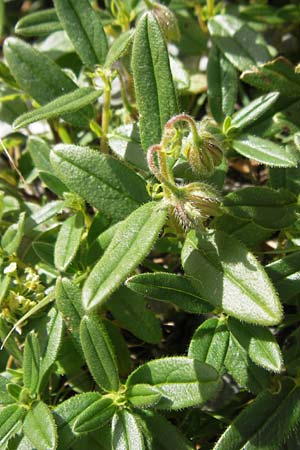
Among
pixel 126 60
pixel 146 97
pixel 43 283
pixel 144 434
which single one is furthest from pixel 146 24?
pixel 144 434

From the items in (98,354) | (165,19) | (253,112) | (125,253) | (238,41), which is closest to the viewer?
(125,253)

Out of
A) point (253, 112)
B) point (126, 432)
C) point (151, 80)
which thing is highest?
point (151, 80)

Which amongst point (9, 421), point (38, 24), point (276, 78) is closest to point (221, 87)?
point (276, 78)

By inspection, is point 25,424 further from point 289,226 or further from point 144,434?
point 289,226

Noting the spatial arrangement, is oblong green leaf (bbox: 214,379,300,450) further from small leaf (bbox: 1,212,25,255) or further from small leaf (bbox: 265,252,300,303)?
small leaf (bbox: 1,212,25,255)

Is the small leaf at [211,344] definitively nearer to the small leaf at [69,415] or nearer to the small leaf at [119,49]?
the small leaf at [69,415]

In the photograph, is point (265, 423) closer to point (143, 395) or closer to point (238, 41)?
point (143, 395)
